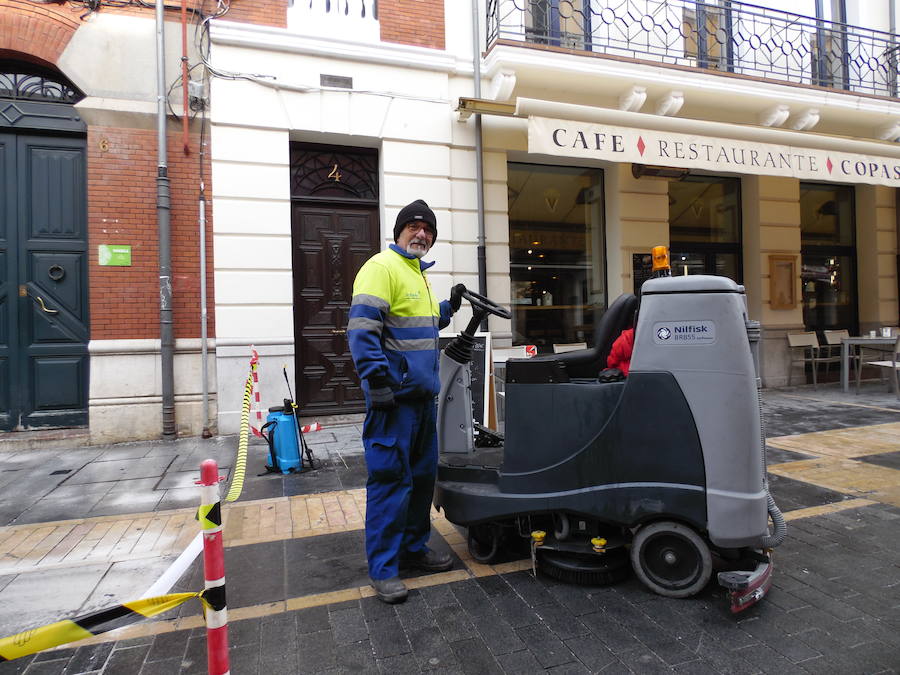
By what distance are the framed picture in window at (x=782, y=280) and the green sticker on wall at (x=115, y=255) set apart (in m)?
11.0

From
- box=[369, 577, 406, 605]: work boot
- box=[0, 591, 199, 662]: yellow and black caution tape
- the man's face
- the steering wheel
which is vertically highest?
the man's face

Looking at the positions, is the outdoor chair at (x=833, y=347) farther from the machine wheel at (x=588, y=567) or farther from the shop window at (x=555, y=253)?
the machine wheel at (x=588, y=567)

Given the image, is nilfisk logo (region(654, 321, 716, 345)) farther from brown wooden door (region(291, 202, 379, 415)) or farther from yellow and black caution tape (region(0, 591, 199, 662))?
brown wooden door (region(291, 202, 379, 415))

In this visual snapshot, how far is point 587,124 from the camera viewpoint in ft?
25.1

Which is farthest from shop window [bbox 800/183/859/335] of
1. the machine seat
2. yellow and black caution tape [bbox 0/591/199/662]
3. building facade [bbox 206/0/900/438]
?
yellow and black caution tape [bbox 0/591/199/662]

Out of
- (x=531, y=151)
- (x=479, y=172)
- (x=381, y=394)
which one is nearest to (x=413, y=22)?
(x=479, y=172)

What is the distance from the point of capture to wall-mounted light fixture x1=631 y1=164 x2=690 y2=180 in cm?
913

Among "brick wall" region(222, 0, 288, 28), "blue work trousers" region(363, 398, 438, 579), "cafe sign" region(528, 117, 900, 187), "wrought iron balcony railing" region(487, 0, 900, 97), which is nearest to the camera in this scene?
"blue work trousers" region(363, 398, 438, 579)

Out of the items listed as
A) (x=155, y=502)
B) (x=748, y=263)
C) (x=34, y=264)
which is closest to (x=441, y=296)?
(x=155, y=502)

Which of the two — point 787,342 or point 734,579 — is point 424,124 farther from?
point 787,342

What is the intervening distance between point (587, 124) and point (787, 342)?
6.24 meters

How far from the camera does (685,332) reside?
2621mm

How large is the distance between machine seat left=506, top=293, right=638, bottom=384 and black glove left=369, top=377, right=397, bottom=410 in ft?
2.21

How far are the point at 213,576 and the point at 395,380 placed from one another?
4.16 feet
